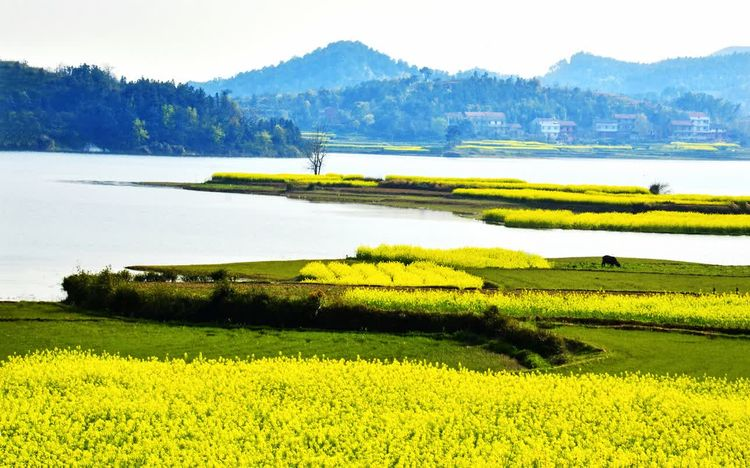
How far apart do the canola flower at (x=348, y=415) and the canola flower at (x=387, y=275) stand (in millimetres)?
13609

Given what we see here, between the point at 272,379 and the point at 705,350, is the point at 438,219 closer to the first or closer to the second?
the point at 705,350

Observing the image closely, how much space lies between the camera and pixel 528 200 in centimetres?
8831

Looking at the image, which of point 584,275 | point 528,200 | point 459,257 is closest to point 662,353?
point 584,275

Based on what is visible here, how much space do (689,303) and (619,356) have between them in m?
8.04

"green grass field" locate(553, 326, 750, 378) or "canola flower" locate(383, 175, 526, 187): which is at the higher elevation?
"green grass field" locate(553, 326, 750, 378)

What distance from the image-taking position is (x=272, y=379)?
22.9m

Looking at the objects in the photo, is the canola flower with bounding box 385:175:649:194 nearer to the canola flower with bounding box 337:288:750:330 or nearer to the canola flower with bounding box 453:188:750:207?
the canola flower with bounding box 453:188:750:207

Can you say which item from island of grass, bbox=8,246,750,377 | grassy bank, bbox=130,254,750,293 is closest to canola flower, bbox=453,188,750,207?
grassy bank, bbox=130,254,750,293

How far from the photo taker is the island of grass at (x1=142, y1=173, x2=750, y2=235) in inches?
2844

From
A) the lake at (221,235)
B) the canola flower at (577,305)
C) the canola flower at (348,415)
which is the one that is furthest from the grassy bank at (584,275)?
the canola flower at (348,415)

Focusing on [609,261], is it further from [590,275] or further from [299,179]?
[299,179]

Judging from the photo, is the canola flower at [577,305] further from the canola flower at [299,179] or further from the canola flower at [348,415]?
the canola flower at [299,179]

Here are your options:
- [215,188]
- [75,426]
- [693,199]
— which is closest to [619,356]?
[75,426]

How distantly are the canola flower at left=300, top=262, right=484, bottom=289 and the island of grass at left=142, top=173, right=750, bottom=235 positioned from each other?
3185 cm
